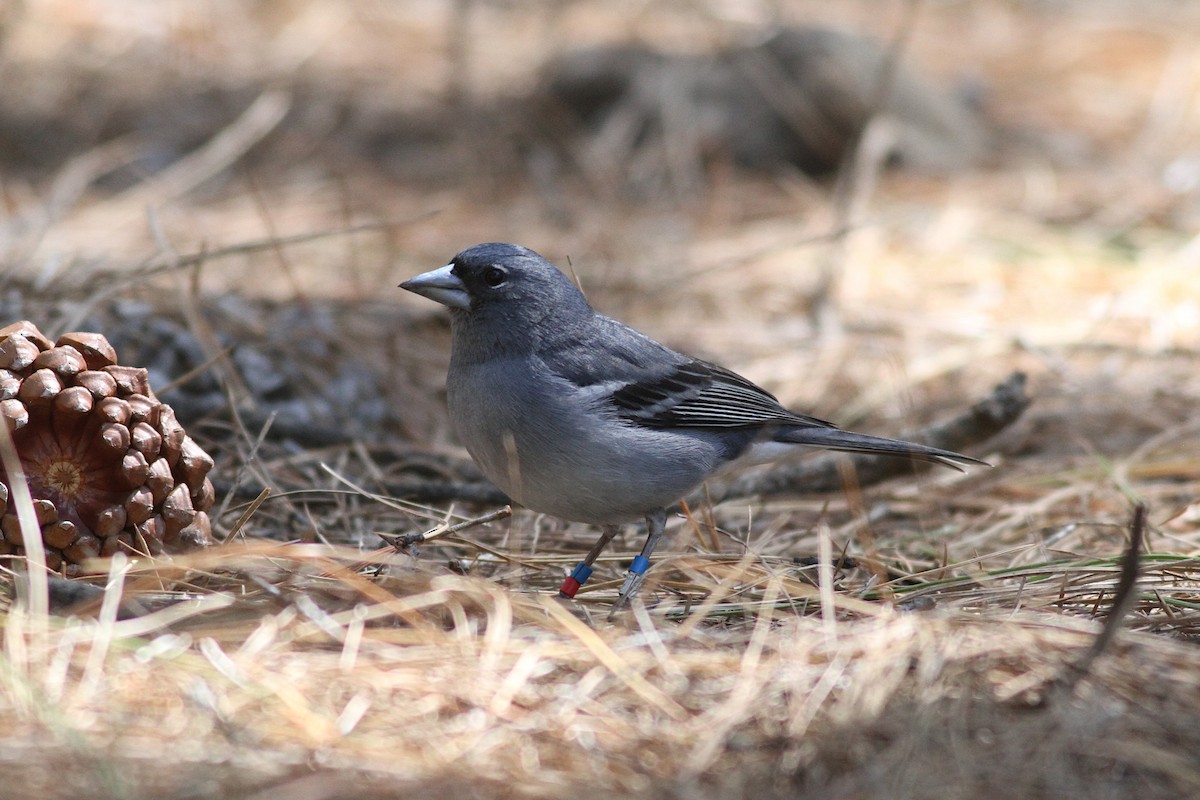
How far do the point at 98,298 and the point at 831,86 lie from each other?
5.42m

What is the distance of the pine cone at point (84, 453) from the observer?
2762 millimetres

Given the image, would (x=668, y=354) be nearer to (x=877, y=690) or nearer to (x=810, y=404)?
(x=810, y=404)

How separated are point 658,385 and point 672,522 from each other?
2.46 ft

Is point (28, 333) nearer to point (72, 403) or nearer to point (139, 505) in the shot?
point (72, 403)

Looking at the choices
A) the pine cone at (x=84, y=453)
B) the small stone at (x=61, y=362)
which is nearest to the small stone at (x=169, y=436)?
A: the pine cone at (x=84, y=453)

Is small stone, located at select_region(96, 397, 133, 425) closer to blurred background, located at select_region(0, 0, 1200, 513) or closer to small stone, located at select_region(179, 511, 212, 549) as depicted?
small stone, located at select_region(179, 511, 212, 549)

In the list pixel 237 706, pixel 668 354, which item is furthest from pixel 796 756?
pixel 668 354

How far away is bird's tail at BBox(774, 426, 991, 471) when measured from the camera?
3.46 m

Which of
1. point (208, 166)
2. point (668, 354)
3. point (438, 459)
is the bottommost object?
point (438, 459)

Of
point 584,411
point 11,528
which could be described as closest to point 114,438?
point 11,528

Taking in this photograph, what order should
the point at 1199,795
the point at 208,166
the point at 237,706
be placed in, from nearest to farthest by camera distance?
the point at 1199,795, the point at 237,706, the point at 208,166

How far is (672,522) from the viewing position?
4.18 m

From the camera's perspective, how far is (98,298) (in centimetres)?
391

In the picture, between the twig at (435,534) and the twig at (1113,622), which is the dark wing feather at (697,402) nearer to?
the twig at (435,534)
